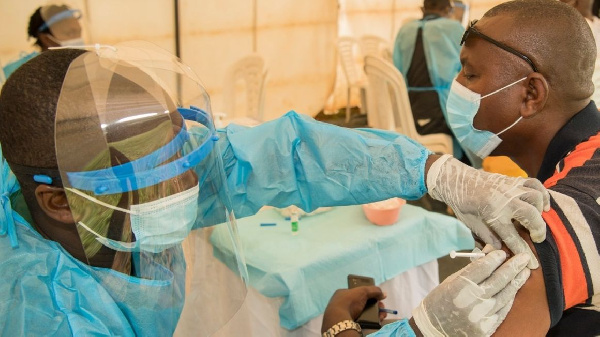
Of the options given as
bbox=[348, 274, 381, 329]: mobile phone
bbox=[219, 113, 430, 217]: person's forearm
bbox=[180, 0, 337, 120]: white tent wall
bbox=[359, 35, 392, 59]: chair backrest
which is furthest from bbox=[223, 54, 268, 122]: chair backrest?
bbox=[219, 113, 430, 217]: person's forearm

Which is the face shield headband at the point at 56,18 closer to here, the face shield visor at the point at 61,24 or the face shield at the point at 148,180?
the face shield visor at the point at 61,24

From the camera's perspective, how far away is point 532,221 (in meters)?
0.91

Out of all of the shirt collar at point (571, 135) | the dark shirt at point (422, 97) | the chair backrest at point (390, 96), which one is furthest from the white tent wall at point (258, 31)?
the shirt collar at point (571, 135)

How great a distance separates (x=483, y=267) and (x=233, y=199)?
0.61 m

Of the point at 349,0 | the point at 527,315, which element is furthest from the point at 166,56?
the point at 349,0

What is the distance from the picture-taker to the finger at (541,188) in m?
0.95

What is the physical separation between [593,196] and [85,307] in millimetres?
943

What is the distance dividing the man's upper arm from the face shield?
532 mm

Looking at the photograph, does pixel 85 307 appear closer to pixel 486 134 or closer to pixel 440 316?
pixel 440 316

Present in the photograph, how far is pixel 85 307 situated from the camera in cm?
88

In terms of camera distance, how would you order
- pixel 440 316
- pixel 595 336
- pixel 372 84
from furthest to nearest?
pixel 372 84 → pixel 595 336 → pixel 440 316

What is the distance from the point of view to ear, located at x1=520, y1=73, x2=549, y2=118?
1.13 m

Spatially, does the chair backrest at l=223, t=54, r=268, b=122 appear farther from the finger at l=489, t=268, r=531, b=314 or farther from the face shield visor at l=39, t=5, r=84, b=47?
the finger at l=489, t=268, r=531, b=314

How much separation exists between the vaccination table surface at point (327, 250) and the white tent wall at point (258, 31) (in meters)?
3.05
